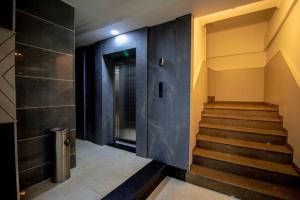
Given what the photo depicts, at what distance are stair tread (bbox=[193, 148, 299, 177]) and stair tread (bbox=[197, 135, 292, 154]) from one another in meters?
0.20

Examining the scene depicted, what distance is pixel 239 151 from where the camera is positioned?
8.29ft

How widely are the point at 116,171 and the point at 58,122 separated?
49.1 inches

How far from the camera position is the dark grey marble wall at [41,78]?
186 cm

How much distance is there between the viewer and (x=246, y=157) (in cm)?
245

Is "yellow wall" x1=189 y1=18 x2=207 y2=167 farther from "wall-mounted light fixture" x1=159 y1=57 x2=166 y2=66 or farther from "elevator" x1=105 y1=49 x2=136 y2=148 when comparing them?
"elevator" x1=105 y1=49 x2=136 y2=148

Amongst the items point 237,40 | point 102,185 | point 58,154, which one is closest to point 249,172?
point 102,185

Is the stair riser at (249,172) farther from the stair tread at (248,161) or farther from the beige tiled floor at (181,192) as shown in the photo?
the beige tiled floor at (181,192)

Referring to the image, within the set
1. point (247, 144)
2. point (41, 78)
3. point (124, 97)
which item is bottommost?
point (247, 144)

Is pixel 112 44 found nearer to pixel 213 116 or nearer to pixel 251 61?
pixel 213 116

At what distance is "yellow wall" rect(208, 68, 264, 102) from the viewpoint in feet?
14.3

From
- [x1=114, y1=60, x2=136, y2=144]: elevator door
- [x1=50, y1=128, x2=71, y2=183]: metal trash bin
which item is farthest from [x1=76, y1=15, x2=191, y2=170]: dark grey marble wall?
[x1=50, y1=128, x2=71, y2=183]: metal trash bin

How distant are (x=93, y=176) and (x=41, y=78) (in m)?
1.69

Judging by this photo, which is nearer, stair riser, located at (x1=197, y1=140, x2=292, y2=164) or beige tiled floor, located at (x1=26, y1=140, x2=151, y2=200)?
beige tiled floor, located at (x1=26, y1=140, x2=151, y2=200)

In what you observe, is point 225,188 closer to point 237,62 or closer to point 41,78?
point 41,78
